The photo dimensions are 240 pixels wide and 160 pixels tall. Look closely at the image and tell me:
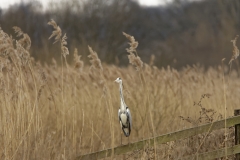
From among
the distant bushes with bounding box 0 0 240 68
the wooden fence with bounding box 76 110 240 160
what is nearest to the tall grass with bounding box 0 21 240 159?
the wooden fence with bounding box 76 110 240 160

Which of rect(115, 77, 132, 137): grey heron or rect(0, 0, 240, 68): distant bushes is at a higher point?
rect(0, 0, 240, 68): distant bushes

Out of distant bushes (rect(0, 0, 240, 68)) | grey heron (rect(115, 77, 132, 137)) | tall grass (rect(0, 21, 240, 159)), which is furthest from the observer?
distant bushes (rect(0, 0, 240, 68))

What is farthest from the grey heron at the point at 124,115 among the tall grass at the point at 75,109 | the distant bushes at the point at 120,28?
the distant bushes at the point at 120,28

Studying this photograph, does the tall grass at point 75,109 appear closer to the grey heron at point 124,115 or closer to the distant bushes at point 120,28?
the grey heron at point 124,115

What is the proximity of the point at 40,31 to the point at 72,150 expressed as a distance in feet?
45.1

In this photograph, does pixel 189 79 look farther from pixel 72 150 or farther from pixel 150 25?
pixel 150 25

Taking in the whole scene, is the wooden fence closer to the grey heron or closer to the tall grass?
the tall grass

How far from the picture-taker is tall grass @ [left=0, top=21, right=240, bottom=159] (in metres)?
5.36

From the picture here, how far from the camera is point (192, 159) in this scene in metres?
5.53

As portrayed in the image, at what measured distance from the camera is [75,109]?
259 inches

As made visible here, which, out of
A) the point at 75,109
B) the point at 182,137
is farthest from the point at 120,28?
the point at 182,137

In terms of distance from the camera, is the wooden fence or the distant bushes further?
the distant bushes

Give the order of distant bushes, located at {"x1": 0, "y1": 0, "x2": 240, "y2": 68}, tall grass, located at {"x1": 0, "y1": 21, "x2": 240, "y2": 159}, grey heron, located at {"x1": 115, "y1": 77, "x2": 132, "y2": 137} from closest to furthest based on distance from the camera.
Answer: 1. grey heron, located at {"x1": 115, "y1": 77, "x2": 132, "y2": 137}
2. tall grass, located at {"x1": 0, "y1": 21, "x2": 240, "y2": 159}
3. distant bushes, located at {"x1": 0, "y1": 0, "x2": 240, "y2": 68}

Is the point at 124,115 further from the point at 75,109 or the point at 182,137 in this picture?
the point at 75,109
